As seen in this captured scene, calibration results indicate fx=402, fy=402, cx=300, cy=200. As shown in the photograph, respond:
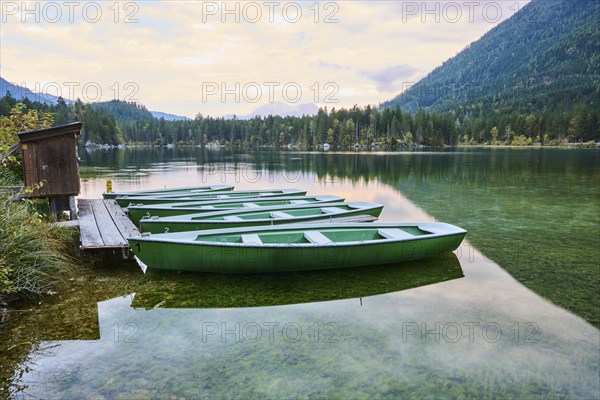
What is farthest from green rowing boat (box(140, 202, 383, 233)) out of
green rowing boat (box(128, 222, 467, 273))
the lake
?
the lake

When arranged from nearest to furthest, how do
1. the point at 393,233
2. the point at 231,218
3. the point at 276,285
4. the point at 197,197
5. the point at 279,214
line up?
1. the point at 276,285
2. the point at 393,233
3. the point at 231,218
4. the point at 279,214
5. the point at 197,197

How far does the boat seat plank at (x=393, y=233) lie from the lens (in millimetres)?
9770

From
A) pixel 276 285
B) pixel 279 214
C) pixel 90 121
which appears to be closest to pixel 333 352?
pixel 276 285

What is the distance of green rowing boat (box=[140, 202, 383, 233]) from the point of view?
10.3 m

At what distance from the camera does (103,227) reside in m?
10.5

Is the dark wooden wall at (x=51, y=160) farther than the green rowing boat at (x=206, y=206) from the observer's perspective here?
No

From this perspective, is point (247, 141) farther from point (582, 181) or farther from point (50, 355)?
point (50, 355)

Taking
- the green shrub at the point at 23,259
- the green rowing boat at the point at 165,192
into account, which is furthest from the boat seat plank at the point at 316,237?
the green rowing boat at the point at 165,192

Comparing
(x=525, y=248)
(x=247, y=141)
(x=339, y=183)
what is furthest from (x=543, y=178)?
(x=247, y=141)

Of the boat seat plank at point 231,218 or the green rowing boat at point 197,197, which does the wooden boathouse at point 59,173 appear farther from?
the green rowing boat at point 197,197

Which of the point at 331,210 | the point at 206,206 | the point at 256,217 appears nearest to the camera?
the point at 256,217

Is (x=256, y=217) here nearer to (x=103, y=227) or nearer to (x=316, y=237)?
(x=316, y=237)

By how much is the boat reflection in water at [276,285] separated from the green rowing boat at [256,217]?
1.60 meters

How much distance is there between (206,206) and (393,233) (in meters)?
6.37
